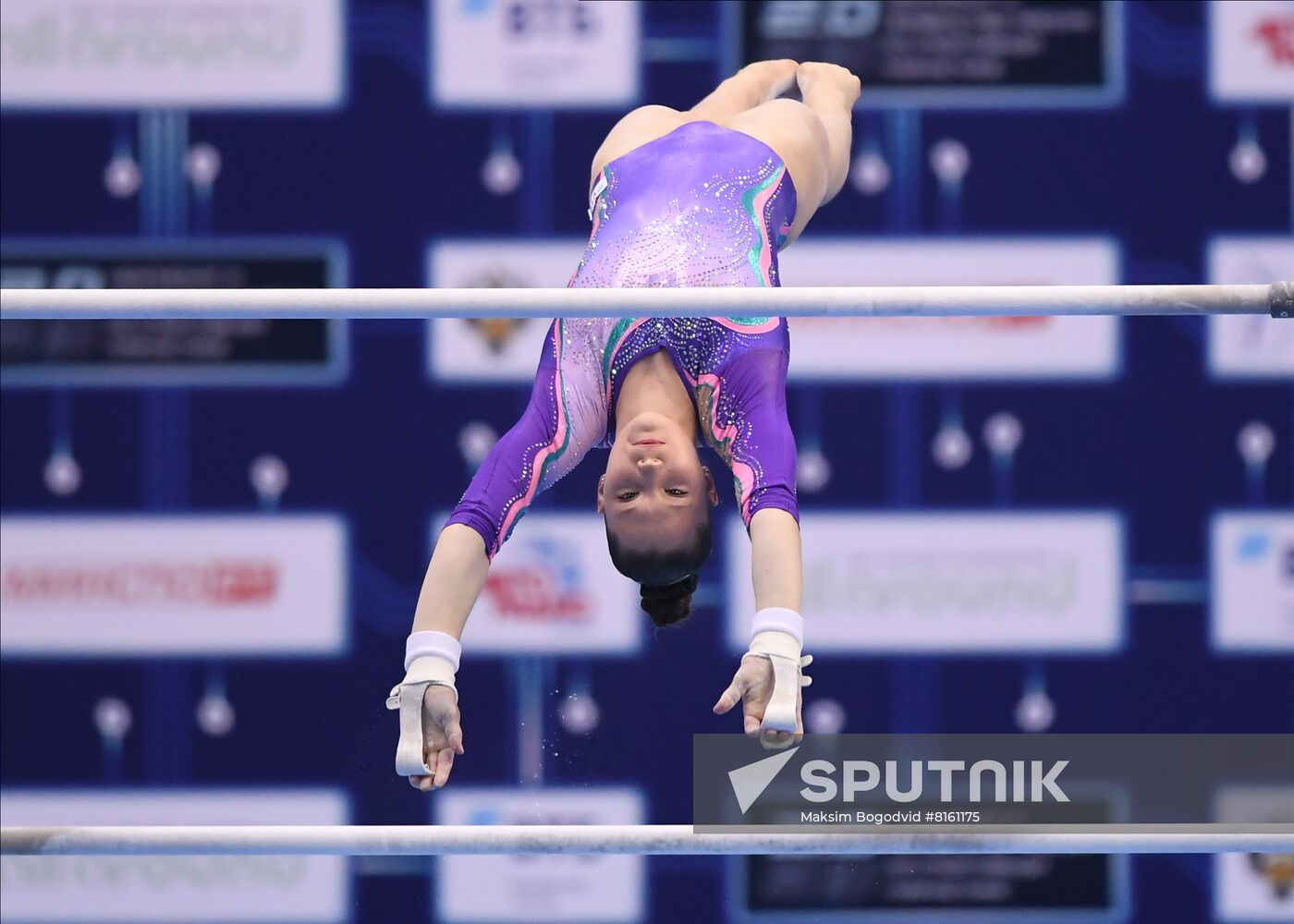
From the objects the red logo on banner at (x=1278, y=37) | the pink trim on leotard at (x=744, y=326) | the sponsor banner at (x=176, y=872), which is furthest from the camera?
the sponsor banner at (x=176, y=872)

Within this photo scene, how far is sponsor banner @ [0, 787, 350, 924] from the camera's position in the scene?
420 cm

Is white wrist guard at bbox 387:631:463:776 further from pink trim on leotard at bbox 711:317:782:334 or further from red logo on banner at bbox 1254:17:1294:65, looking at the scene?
red logo on banner at bbox 1254:17:1294:65

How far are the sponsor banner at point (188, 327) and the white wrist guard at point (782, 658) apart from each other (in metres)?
2.07

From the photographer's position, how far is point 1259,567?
411 cm

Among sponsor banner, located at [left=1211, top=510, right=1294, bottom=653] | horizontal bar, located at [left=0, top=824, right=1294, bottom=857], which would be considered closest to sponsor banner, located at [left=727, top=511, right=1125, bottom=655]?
sponsor banner, located at [left=1211, top=510, right=1294, bottom=653]

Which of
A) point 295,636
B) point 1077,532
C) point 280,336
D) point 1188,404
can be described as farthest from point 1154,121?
point 295,636

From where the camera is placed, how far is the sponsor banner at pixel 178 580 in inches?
164

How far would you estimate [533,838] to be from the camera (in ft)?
7.96

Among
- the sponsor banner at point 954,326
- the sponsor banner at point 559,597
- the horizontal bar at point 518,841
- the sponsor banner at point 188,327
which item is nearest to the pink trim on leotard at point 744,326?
the horizontal bar at point 518,841

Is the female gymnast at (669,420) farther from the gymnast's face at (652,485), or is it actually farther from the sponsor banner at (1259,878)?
the sponsor banner at (1259,878)

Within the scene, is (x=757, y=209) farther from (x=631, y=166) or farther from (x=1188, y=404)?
(x=1188, y=404)

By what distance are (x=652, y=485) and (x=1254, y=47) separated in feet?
7.97

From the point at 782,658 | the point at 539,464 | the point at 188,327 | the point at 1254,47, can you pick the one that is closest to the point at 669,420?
the point at 539,464

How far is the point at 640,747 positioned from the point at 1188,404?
1634 millimetres
